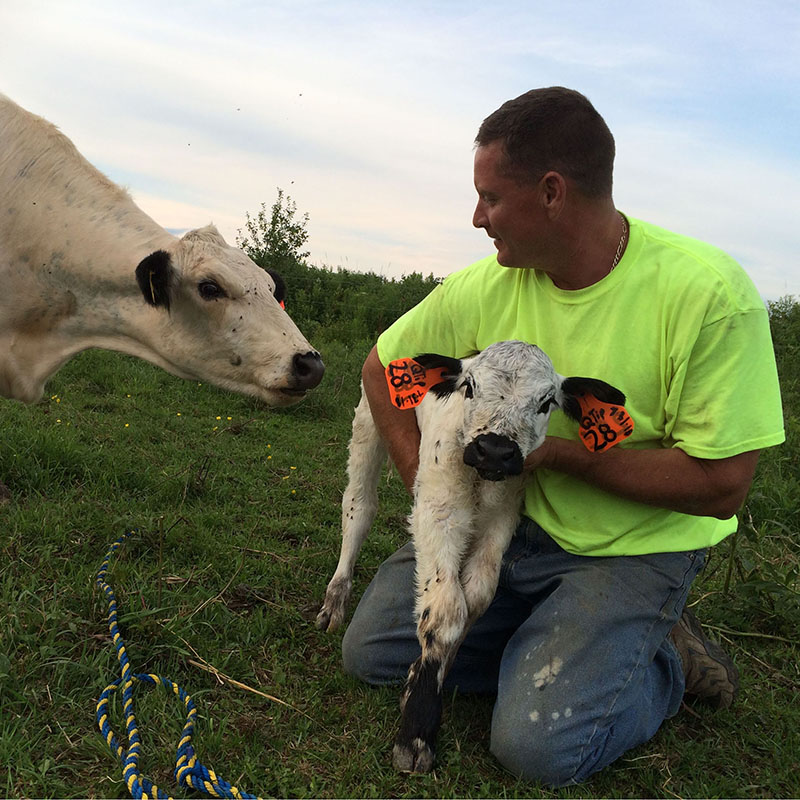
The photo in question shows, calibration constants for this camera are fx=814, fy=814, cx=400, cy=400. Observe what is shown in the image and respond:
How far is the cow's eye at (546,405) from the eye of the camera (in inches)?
121

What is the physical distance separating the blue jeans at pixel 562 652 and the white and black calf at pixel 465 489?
0.26 metres

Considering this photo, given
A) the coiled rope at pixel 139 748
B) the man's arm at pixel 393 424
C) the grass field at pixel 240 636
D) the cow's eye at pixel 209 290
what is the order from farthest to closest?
the cow's eye at pixel 209 290, the man's arm at pixel 393 424, the grass field at pixel 240 636, the coiled rope at pixel 139 748

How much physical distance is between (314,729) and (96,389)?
16.9ft

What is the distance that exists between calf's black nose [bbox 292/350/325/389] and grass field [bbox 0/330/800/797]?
1.00 meters

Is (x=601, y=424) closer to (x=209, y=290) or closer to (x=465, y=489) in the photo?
(x=465, y=489)

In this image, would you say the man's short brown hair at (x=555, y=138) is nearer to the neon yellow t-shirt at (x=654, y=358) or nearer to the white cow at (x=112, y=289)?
the neon yellow t-shirt at (x=654, y=358)

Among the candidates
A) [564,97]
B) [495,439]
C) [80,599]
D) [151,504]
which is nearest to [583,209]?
[564,97]

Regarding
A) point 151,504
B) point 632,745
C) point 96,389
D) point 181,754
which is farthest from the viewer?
point 96,389

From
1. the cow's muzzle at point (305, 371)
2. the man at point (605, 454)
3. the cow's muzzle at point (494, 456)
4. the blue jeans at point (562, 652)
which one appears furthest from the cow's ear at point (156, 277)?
the cow's muzzle at point (494, 456)

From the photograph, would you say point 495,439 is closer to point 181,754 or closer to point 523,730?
point 523,730

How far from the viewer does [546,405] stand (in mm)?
3123

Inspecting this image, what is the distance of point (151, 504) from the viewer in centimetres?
498

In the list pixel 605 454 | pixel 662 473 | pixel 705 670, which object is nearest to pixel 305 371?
pixel 605 454

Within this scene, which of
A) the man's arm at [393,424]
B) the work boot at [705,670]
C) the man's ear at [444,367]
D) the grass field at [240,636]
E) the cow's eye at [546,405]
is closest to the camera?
the grass field at [240,636]
